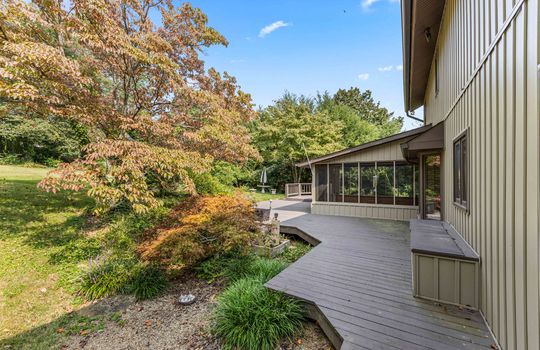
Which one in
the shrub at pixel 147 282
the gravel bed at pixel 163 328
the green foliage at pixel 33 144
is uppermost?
the green foliage at pixel 33 144

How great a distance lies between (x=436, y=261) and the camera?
3072 millimetres

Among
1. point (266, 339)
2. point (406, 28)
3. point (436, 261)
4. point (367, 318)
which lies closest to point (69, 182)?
point (266, 339)

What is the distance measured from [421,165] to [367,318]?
5.62 meters

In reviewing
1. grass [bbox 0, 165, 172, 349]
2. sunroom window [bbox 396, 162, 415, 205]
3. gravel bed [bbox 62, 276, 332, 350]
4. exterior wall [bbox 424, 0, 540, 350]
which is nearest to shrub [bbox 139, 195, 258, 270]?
grass [bbox 0, 165, 172, 349]

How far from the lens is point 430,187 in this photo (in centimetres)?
690

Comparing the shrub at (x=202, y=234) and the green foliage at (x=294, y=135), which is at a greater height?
the green foliage at (x=294, y=135)

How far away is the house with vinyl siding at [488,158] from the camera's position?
1710mm

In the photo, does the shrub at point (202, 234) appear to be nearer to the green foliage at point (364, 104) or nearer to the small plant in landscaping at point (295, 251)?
the small plant in landscaping at point (295, 251)

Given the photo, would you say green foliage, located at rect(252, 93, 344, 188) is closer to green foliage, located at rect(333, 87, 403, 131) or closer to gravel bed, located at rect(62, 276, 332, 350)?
gravel bed, located at rect(62, 276, 332, 350)

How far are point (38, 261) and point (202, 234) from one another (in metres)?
3.74

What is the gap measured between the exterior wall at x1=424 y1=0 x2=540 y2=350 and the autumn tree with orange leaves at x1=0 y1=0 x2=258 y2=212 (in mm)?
5608

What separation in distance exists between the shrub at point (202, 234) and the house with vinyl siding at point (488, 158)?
11.3ft

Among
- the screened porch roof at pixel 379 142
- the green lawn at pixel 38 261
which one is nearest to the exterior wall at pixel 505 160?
the screened porch roof at pixel 379 142

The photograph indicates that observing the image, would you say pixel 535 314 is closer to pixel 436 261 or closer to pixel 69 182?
pixel 436 261
